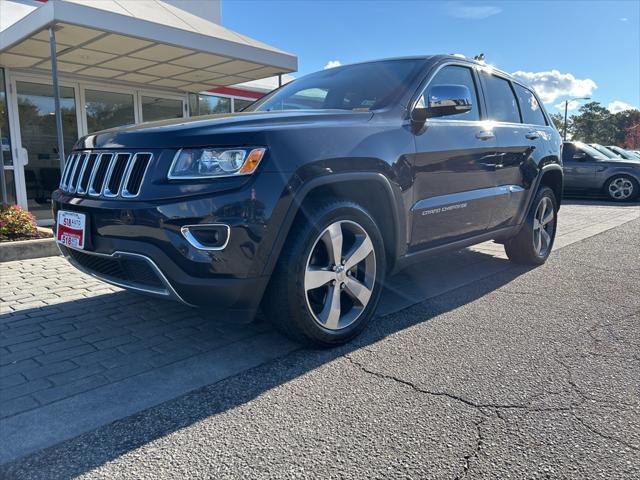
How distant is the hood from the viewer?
2.58m

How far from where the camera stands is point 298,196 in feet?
8.83

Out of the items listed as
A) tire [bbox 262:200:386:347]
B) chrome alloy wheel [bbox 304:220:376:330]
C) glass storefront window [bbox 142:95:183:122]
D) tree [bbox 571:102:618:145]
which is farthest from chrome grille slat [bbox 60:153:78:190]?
tree [bbox 571:102:618:145]

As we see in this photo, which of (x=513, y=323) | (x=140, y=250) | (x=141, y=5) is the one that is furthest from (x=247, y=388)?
(x=141, y=5)

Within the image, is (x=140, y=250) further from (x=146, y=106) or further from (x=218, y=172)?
(x=146, y=106)

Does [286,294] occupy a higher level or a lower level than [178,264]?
lower

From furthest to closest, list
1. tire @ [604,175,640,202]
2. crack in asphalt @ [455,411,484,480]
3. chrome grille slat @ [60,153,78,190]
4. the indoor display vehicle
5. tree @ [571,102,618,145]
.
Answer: tree @ [571,102,618,145] → tire @ [604,175,640,202] → chrome grille slat @ [60,153,78,190] → the indoor display vehicle → crack in asphalt @ [455,411,484,480]

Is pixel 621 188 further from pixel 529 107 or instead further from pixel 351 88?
pixel 351 88

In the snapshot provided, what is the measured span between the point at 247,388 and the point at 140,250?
0.89 meters

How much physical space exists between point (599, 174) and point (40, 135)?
13.2 meters

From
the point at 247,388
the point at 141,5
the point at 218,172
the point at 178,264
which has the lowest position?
the point at 247,388

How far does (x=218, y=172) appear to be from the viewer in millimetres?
2533

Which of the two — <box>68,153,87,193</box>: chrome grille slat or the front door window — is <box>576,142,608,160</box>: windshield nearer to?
the front door window

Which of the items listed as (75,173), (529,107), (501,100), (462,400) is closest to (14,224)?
(75,173)

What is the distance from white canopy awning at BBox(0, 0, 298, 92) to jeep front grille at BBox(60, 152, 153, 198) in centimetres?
365
